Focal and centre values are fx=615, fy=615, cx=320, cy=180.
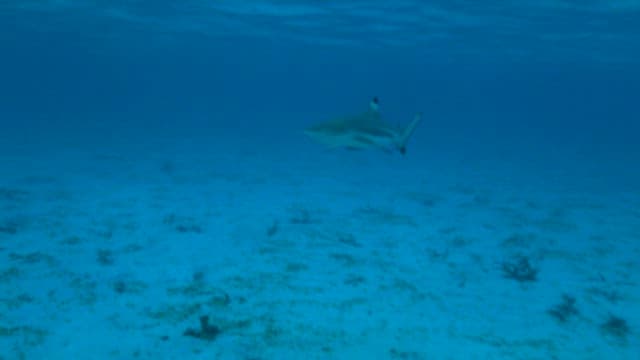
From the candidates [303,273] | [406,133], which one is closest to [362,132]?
[406,133]

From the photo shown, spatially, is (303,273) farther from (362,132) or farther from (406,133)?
(406,133)

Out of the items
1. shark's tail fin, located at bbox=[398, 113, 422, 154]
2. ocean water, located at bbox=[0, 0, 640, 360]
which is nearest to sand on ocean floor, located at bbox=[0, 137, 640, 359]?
ocean water, located at bbox=[0, 0, 640, 360]

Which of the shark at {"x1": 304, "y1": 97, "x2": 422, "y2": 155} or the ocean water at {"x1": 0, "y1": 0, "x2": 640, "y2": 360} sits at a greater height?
the shark at {"x1": 304, "y1": 97, "x2": 422, "y2": 155}

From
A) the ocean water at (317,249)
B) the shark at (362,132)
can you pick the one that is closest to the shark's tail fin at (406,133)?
the shark at (362,132)

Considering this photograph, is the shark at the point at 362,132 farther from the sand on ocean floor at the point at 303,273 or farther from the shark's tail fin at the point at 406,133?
the sand on ocean floor at the point at 303,273

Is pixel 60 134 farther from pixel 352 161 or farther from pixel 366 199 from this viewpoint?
pixel 366 199

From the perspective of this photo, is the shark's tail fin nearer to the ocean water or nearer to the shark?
the shark

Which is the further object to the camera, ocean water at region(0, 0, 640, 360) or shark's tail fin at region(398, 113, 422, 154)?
shark's tail fin at region(398, 113, 422, 154)

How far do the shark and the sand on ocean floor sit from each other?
2.23m

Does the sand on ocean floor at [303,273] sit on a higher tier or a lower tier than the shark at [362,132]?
lower

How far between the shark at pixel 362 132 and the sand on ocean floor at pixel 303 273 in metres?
2.23

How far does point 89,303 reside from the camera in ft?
27.5

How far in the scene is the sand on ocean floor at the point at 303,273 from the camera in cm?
756

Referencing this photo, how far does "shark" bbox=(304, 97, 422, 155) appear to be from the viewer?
9.15 metres
